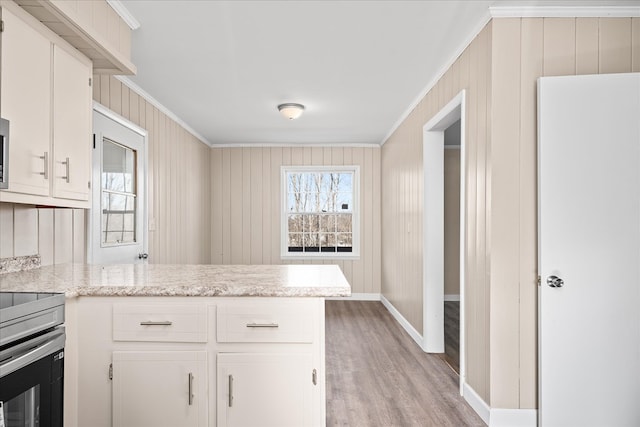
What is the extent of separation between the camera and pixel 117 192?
3215 millimetres

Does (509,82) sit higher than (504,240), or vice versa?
(509,82)

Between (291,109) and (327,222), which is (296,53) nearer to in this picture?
(291,109)

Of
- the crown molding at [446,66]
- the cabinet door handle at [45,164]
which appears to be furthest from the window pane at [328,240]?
the cabinet door handle at [45,164]

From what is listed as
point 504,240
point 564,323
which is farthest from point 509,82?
point 564,323

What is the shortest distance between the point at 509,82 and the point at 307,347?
1919 millimetres

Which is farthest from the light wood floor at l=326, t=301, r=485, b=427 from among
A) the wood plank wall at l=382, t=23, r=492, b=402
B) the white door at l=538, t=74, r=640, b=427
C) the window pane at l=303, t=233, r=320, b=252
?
the window pane at l=303, t=233, r=320, b=252

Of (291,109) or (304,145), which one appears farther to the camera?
(304,145)

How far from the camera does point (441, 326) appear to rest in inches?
139

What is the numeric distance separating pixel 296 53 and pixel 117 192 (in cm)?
192

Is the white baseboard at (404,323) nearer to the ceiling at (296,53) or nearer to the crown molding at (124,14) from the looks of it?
the ceiling at (296,53)

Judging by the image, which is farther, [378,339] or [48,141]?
[378,339]

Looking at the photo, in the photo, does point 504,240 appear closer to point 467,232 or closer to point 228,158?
point 467,232

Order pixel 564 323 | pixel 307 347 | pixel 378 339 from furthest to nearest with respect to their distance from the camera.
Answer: pixel 378 339 < pixel 564 323 < pixel 307 347

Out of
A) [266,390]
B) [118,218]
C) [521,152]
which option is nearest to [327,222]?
[118,218]
